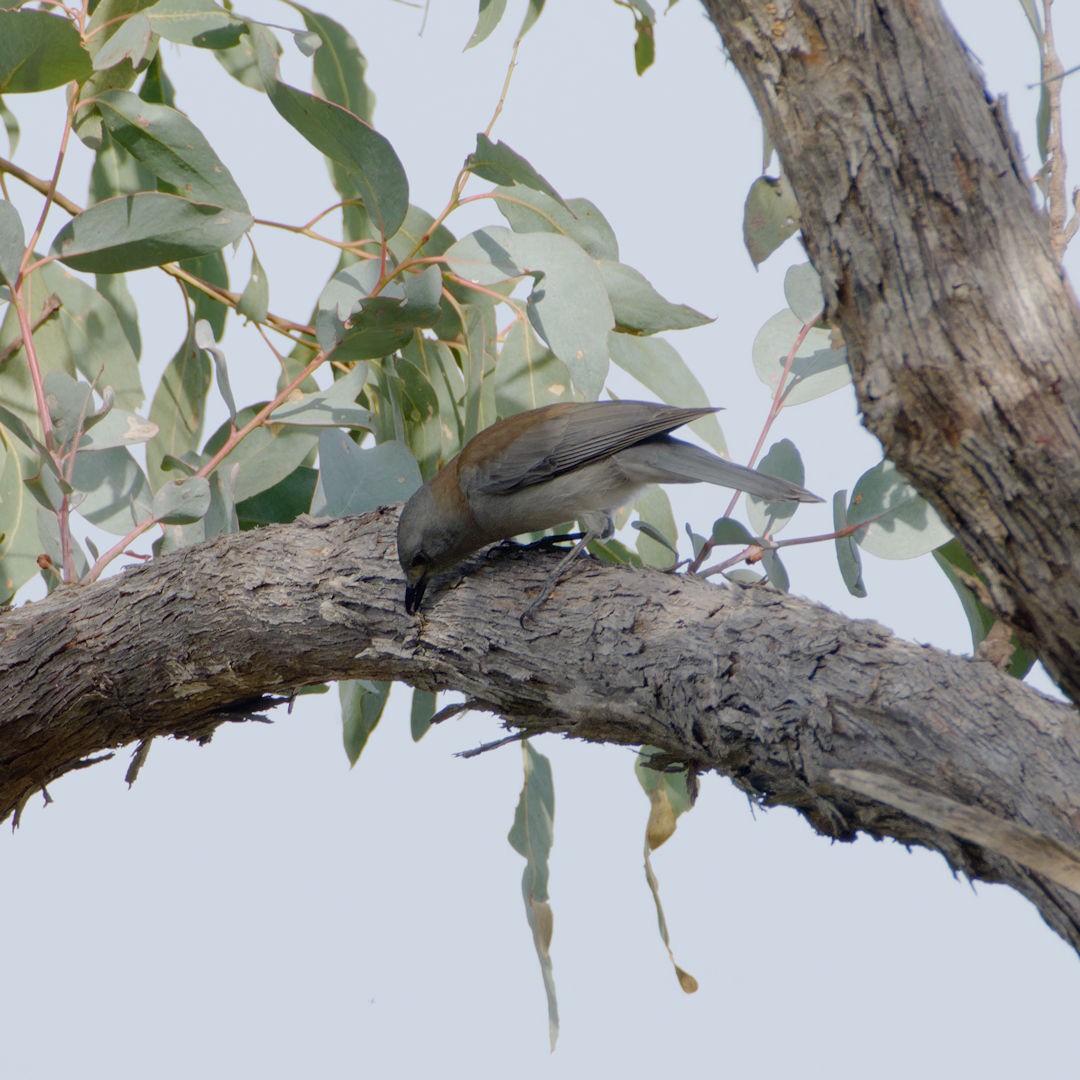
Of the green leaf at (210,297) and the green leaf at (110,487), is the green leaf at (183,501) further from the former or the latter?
the green leaf at (210,297)

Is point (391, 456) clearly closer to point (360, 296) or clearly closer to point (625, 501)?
point (360, 296)

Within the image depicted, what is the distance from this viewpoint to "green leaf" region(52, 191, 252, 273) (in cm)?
251

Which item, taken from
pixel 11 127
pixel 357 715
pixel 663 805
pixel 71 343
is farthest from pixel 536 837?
pixel 11 127

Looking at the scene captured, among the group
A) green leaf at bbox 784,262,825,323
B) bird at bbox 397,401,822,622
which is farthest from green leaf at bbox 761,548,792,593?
green leaf at bbox 784,262,825,323

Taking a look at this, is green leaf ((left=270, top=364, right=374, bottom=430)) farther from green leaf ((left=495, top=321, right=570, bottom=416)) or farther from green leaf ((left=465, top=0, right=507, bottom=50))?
green leaf ((left=465, top=0, right=507, bottom=50))

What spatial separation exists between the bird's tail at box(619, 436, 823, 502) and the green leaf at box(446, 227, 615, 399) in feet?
0.73

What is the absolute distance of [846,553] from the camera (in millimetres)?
2240

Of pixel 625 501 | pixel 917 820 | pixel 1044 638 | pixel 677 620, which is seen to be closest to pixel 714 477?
pixel 625 501

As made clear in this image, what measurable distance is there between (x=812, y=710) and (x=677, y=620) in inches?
13.1

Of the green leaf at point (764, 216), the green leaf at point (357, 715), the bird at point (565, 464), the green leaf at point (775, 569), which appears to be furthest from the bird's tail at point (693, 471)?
the green leaf at point (357, 715)

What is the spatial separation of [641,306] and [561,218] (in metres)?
0.32

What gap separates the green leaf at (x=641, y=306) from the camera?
9.03ft

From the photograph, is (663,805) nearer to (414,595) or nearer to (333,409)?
(414,595)

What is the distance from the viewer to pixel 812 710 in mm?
1541
